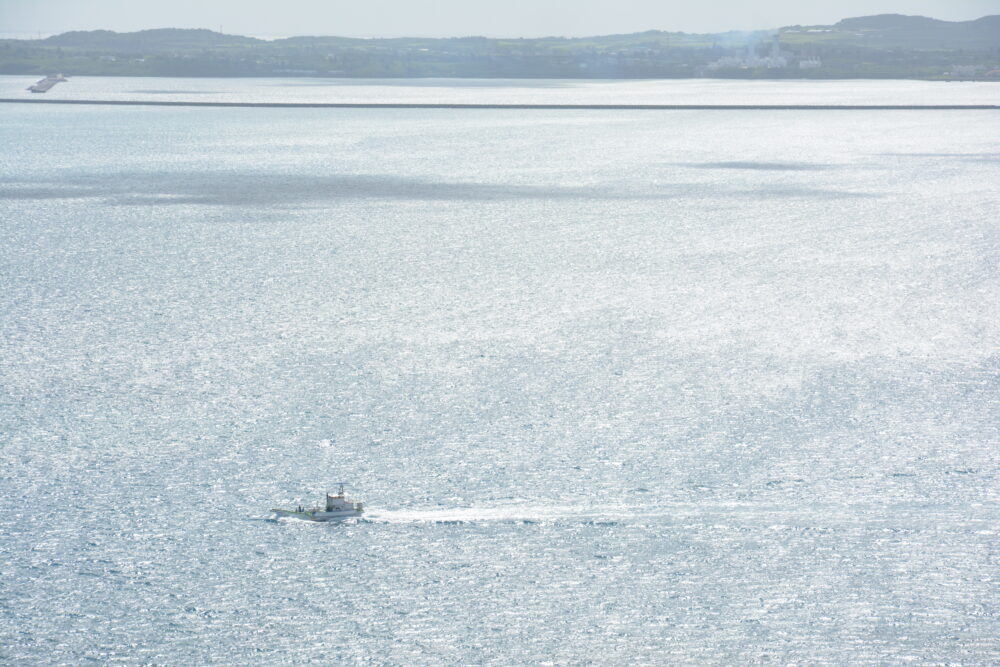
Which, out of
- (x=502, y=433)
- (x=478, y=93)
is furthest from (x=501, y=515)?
(x=478, y=93)

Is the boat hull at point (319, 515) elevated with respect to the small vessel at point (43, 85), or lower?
elevated

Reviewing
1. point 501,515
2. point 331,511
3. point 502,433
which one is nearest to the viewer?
point 331,511

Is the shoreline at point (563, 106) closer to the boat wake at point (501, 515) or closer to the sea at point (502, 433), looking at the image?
the sea at point (502, 433)

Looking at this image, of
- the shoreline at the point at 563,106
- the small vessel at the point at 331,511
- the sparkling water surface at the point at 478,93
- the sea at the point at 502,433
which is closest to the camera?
the sea at the point at 502,433

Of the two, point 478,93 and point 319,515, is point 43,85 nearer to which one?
point 478,93

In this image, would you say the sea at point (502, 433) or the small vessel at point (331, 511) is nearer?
the sea at point (502, 433)

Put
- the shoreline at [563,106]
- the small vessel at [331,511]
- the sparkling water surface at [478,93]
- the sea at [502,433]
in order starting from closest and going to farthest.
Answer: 1. the sea at [502,433]
2. the small vessel at [331,511]
3. the shoreline at [563,106]
4. the sparkling water surface at [478,93]

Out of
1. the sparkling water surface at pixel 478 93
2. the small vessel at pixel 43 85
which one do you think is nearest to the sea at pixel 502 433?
the sparkling water surface at pixel 478 93
